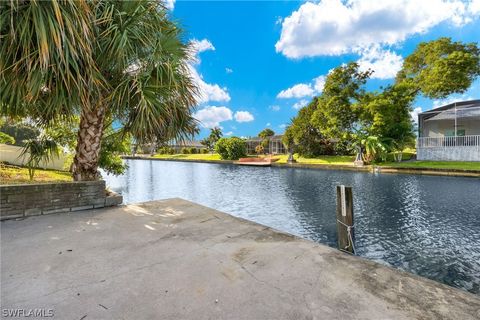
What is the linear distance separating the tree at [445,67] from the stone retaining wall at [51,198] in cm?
2256

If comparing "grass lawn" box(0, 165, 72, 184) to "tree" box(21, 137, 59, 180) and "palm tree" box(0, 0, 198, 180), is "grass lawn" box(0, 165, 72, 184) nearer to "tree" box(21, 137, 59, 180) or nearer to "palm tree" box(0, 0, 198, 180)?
"tree" box(21, 137, 59, 180)

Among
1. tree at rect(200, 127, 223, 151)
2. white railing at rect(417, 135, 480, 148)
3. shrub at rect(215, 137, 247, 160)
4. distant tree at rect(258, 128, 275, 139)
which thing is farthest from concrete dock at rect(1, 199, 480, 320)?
distant tree at rect(258, 128, 275, 139)

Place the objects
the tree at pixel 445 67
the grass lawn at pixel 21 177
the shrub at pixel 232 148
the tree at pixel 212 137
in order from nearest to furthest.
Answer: the grass lawn at pixel 21 177, the tree at pixel 445 67, the shrub at pixel 232 148, the tree at pixel 212 137

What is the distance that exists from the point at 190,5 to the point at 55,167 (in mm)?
10115

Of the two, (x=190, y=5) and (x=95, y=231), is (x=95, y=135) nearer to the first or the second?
(x=95, y=231)

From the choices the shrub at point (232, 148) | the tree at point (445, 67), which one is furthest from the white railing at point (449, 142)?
the shrub at point (232, 148)

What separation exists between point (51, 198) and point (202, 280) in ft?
12.5

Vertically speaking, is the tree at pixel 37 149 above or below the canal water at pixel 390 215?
above

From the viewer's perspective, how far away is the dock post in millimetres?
3254

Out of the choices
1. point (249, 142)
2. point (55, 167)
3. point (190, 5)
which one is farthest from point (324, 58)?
point (55, 167)

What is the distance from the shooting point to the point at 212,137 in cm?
4688

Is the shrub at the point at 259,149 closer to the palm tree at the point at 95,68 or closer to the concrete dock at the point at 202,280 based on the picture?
the palm tree at the point at 95,68

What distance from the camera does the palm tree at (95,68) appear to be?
11.3 feet

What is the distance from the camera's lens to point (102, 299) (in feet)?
6.31
